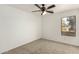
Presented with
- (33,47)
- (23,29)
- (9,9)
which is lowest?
(33,47)

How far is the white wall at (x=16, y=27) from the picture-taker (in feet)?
7.64

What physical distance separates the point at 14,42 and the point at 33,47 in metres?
0.71

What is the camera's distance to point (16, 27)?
2.63m

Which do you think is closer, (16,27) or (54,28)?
(54,28)

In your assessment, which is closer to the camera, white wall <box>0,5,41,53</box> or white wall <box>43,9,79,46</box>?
white wall <box>43,9,79,46</box>

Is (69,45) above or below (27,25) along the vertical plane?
below

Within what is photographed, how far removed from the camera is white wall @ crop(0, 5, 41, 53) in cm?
233

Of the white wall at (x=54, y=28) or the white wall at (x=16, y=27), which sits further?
the white wall at (x=16, y=27)

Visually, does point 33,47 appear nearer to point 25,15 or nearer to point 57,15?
point 25,15
